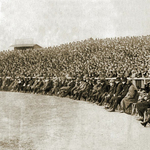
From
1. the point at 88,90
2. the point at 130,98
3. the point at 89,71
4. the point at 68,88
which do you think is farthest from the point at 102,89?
the point at 68,88

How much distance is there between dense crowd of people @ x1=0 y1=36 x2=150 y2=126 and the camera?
11.7m

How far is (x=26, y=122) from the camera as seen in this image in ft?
30.1

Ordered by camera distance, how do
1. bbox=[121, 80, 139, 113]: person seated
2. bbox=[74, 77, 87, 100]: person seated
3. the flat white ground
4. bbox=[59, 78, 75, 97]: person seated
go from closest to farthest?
the flat white ground → bbox=[121, 80, 139, 113]: person seated → bbox=[74, 77, 87, 100]: person seated → bbox=[59, 78, 75, 97]: person seated

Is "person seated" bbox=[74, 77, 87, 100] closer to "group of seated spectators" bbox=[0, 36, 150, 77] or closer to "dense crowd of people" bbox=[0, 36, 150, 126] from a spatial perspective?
"dense crowd of people" bbox=[0, 36, 150, 126]

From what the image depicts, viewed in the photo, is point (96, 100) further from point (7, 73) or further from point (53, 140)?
point (7, 73)

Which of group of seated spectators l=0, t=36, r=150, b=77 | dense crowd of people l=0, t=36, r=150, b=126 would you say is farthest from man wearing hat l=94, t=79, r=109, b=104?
group of seated spectators l=0, t=36, r=150, b=77

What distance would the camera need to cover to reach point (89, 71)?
709 inches

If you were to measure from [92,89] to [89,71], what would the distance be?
2.67 m

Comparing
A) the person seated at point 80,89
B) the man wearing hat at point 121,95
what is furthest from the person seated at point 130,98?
the person seated at point 80,89

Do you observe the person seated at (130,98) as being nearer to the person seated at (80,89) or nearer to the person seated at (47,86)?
the person seated at (80,89)

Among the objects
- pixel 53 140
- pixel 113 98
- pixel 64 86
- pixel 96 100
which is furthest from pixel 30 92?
pixel 53 140

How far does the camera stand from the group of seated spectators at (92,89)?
10.8 m

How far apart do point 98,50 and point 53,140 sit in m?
26.3

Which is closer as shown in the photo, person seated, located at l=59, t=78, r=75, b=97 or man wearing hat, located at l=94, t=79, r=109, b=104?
man wearing hat, located at l=94, t=79, r=109, b=104
